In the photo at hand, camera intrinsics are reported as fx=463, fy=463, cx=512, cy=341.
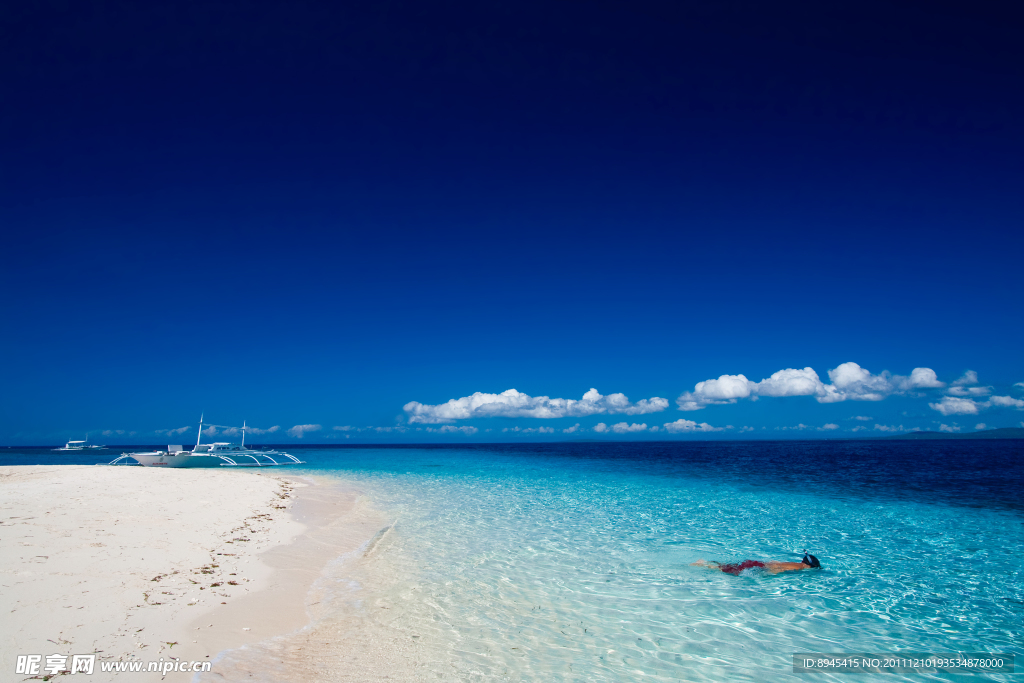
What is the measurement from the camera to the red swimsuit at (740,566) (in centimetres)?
1090

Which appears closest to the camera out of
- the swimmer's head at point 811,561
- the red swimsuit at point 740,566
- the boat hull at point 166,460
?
the red swimsuit at point 740,566

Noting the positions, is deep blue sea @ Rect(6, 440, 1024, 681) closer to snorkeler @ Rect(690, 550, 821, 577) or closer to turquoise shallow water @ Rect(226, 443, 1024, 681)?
turquoise shallow water @ Rect(226, 443, 1024, 681)

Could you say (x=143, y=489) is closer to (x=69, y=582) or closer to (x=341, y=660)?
(x=69, y=582)

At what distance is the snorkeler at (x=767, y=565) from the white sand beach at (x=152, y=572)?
9.18 m

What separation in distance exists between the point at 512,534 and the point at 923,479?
32267 millimetres

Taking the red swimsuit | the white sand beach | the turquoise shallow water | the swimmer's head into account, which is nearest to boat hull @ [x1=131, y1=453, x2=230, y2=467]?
the white sand beach

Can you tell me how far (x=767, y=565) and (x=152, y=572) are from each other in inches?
534

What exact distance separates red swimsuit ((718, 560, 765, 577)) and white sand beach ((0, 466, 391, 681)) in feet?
Answer: 30.2

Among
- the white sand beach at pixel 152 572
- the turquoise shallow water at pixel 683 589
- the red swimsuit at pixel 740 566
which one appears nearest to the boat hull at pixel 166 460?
the white sand beach at pixel 152 572

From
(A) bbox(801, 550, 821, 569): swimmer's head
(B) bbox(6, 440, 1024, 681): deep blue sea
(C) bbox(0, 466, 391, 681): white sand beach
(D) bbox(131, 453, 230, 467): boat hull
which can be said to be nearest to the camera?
(C) bbox(0, 466, 391, 681): white sand beach

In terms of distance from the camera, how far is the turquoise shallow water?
7059 mm

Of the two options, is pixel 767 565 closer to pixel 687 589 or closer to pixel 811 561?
pixel 811 561

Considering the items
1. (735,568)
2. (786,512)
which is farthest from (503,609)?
(786,512)

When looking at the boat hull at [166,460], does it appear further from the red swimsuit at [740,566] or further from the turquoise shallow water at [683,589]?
the red swimsuit at [740,566]
